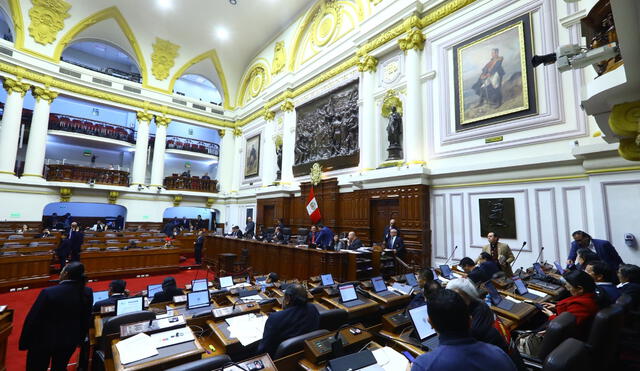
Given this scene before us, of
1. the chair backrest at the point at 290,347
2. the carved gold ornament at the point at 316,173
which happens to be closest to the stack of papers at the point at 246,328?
the chair backrest at the point at 290,347

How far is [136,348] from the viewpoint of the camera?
2.01m

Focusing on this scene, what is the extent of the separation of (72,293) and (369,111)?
8.12m

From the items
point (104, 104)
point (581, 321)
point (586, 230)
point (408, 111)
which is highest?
point (104, 104)

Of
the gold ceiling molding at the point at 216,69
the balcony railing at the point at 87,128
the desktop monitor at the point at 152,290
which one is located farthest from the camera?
the gold ceiling molding at the point at 216,69

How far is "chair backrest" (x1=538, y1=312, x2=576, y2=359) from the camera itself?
6.45 feet

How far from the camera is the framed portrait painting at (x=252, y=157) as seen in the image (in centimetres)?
1480

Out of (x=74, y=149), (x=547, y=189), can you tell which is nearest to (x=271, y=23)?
(x=74, y=149)

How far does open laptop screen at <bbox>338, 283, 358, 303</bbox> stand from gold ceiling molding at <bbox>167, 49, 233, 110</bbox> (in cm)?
1607

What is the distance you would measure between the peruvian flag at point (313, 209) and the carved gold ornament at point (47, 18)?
13290 mm

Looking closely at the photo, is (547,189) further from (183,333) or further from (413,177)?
(183,333)

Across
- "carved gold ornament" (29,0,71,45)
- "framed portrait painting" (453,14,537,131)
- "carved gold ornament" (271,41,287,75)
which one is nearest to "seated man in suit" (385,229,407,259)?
"framed portrait painting" (453,14,537,131)

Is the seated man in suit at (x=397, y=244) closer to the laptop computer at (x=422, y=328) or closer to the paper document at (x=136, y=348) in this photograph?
the laptop computer at (x=422, y=328)

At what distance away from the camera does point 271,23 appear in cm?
1389

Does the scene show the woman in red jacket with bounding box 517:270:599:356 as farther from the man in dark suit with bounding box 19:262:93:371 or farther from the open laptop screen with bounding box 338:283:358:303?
the man in dark suit with bounding box 19:262:93:371
